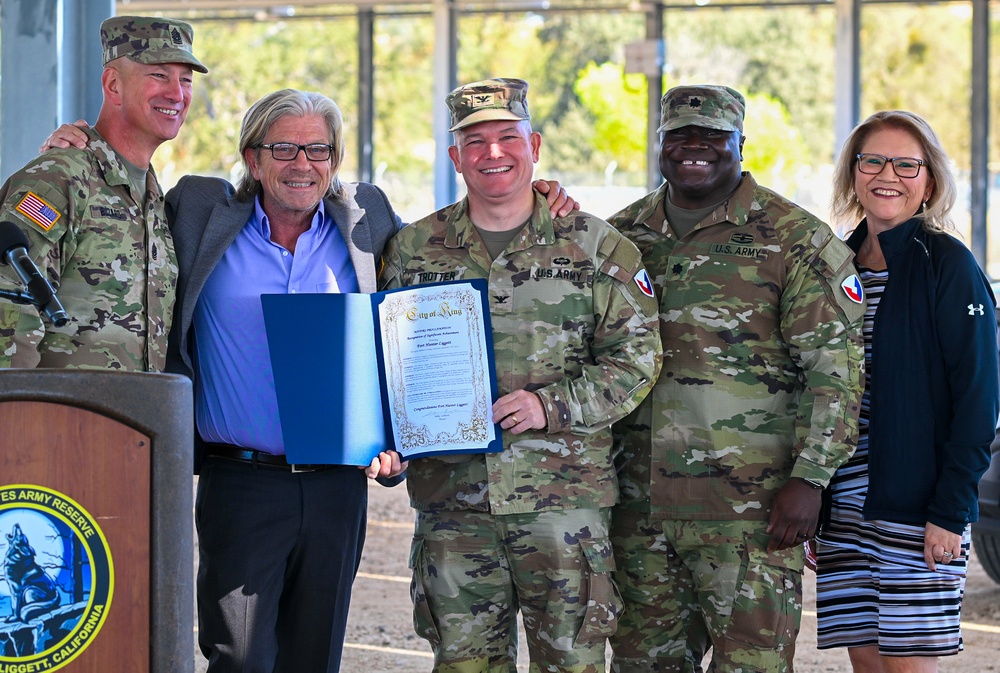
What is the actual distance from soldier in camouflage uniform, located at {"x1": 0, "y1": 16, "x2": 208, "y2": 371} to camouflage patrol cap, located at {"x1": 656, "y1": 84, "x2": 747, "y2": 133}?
139cm

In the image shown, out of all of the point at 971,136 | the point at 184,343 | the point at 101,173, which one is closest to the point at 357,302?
the point at 184,343

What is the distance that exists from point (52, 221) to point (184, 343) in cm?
51

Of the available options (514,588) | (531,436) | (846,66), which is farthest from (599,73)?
(514,588)

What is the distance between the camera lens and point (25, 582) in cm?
224

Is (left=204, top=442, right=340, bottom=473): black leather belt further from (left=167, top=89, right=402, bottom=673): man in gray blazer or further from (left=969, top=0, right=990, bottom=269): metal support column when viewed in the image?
(left=969, top=0, right=990, bottom=269): metal support column

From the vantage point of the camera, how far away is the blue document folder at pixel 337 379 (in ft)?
10.5

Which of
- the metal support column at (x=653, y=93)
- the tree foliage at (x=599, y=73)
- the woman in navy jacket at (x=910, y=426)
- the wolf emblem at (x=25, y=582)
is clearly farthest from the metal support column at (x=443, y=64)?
the wolf emblem at (x=25, y=582)

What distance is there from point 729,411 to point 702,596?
54 centimetres

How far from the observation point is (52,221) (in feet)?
10.2

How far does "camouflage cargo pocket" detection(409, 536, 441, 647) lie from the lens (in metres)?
3.37

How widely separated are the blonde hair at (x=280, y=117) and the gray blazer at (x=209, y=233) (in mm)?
81

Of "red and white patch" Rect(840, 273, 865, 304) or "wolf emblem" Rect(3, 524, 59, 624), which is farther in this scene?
"red and white patch" Rect(840, 273, 865, 304)

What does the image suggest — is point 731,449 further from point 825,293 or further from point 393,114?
point 393,114

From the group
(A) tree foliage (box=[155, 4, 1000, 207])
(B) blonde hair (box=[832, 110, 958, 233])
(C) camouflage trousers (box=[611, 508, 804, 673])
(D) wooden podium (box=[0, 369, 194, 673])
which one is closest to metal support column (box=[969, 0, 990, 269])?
(A) tree foliage (box=[155, 4, 1000, 207])
